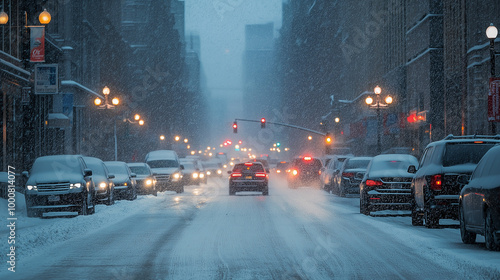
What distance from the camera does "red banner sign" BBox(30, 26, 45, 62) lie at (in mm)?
27734

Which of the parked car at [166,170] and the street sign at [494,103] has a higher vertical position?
the street sign at [494,103]

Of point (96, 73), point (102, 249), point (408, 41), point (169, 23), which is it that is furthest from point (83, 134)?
point (169, 23)

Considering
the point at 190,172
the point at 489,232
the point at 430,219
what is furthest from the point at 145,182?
the point at 489,232

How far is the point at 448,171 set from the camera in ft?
50.0

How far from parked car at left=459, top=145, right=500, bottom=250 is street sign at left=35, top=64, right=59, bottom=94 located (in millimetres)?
22534

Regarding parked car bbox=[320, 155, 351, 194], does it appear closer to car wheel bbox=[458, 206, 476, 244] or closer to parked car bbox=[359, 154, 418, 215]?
parked car bbox=[359, 154, 418, 215]

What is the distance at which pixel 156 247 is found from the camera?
510 inches

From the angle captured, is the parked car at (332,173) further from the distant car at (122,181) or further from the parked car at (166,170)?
the distant car at (122,181)

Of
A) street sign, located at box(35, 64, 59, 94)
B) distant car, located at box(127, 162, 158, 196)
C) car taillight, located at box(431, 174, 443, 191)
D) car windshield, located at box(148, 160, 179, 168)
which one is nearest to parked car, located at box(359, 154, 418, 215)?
car taillight, located at box(431, 174, 443, 191)

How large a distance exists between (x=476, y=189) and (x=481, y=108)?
3072cm

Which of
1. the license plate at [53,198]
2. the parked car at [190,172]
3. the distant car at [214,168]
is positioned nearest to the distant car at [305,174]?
the parked car at [190,172]

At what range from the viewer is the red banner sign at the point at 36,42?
27734mm

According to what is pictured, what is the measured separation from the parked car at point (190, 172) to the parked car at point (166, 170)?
584cm

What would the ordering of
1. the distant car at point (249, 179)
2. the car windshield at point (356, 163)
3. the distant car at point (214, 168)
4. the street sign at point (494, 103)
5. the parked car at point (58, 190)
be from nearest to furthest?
the parked car at point (58, 190) < the street sign at point (494, 103) < the car windshield at point (356, 163) < the distant car at point (249, 179) < the distant car at point (214, 168)
